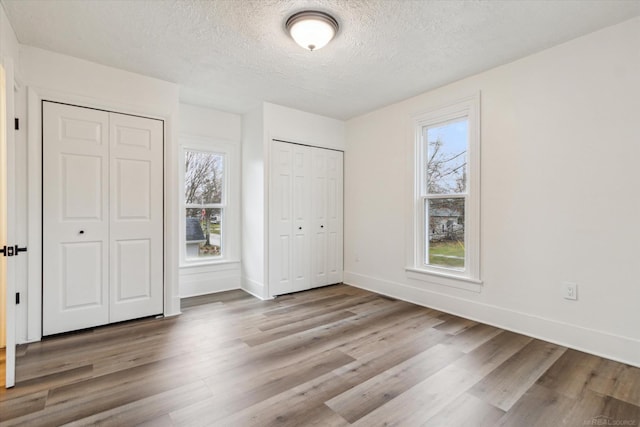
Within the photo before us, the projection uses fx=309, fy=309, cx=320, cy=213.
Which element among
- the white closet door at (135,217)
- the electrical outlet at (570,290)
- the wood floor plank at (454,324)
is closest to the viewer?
the electrical outlet at (570,290)

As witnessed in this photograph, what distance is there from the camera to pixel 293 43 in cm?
268

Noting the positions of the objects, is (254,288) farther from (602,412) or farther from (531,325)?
(602,412)

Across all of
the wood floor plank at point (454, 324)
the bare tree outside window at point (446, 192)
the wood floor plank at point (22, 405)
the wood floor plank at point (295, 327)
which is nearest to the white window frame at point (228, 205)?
the wood floor plank at point (295, 327)

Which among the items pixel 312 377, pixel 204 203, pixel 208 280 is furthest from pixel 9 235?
pixel 208 280

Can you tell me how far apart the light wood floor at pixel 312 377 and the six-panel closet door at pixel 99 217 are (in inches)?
11.7

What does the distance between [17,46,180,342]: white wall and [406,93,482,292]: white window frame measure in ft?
9.51

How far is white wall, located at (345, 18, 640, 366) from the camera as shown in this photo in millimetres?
2418

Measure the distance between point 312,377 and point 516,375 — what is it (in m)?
1.47

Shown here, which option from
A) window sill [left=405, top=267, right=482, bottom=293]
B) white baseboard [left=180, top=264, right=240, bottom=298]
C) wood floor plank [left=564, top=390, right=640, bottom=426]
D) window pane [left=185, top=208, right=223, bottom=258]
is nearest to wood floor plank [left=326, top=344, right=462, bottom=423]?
wood floor plank [left=564, top=390, right=640, bottom=426]

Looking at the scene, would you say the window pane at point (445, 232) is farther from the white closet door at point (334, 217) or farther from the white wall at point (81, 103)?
the white wall at point (81, 103)

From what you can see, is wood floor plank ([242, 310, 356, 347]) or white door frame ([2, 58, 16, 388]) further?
wood floor plank ([242, 310, 356, 347])

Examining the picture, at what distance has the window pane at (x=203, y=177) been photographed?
14.2 feet

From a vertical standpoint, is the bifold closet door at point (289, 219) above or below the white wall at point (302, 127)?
below

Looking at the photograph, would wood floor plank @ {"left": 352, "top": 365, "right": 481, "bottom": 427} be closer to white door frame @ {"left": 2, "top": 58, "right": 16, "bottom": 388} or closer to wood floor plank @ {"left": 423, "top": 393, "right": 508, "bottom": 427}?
wood floor plank @ {"left": 423, "top": 393, "right": 508, "bottom": 427}
